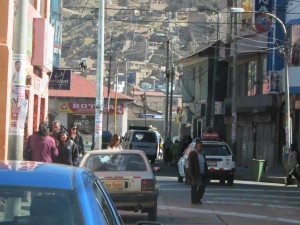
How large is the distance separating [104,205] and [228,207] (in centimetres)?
1270

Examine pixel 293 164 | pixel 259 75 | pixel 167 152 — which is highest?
pixel 259 75

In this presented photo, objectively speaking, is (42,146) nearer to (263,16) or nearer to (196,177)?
(196,177)

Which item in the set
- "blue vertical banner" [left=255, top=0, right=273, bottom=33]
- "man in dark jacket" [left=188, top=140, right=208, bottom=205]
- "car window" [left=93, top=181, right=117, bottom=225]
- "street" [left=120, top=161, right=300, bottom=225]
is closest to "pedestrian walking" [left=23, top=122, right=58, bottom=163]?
"street" [left=120, top=161, right=300, bottom=225]

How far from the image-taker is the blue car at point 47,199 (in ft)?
14.5

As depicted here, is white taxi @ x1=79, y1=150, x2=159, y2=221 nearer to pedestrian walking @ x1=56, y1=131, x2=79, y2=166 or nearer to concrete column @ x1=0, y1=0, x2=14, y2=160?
pedestrian walking @ x1=56, y1=131, x2=79, y2=166

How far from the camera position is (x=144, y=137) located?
42.7 m

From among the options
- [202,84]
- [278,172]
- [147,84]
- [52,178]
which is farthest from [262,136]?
[147,84]

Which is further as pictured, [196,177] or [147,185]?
[196,177]

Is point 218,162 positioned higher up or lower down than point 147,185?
lower down

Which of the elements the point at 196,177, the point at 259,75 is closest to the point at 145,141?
the point at 259,75

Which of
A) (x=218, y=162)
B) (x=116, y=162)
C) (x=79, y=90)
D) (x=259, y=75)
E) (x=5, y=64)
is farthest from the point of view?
(x=79, y=90)

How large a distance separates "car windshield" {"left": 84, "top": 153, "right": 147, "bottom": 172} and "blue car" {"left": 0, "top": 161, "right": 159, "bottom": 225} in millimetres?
8707

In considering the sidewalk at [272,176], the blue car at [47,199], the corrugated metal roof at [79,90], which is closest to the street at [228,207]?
the sidewalk at [272,176]

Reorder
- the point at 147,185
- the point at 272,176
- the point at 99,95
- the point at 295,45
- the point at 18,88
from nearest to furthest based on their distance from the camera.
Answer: the point at 18,88
the point at 147,185
the point at 99,95
the point at 272,176
the point at 295,45
